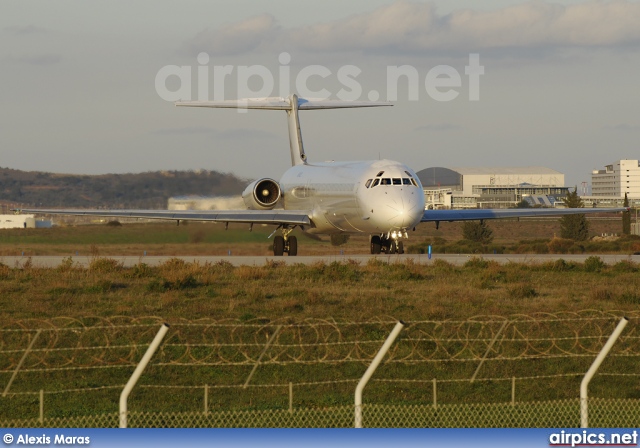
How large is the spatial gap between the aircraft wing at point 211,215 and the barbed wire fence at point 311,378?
19.8 metres

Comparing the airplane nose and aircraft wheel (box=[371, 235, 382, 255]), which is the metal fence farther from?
aircraft wheel (box=[371, 235, 382, 255])

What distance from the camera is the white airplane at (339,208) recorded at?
4050 cm

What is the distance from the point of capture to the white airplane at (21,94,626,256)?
133 ft

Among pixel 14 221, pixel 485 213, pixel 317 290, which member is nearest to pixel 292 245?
pixel 485 213

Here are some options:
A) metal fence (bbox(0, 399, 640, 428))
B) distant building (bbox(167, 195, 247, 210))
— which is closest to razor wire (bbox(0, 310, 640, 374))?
metal fence (bbox(0, 399, 640, 428))

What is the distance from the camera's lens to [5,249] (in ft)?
177

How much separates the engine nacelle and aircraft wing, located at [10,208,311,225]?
2818mm

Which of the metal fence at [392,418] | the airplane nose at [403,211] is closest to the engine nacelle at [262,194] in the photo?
the airplane nose at [403,211]

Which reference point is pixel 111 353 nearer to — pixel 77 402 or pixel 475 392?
pixel 77 402

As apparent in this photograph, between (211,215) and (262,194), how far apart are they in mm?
4449

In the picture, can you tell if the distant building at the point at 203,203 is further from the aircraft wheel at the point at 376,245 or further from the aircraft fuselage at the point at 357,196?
the aircraft wheel at the point at 376,245

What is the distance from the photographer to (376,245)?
45.8 metres

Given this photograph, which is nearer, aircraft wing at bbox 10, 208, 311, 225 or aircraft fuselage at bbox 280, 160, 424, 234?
aircraft fuselage at bbox 280, 160, 424, 234

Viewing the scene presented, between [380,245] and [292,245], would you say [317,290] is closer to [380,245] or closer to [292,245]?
[292,245]
